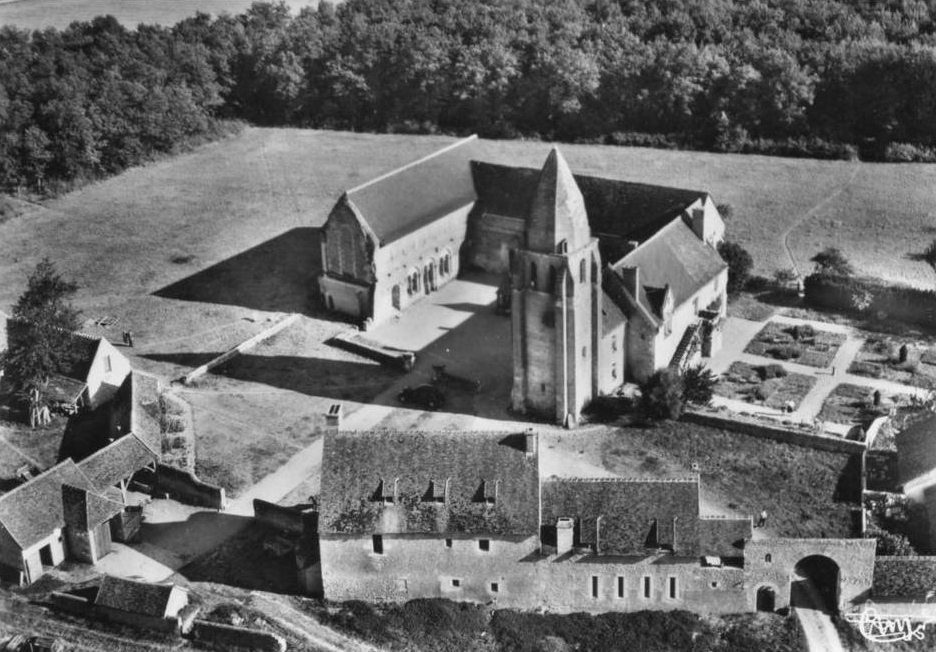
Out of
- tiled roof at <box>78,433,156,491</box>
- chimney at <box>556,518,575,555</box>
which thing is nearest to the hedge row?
chimney at <box>556,518,575,555</box>

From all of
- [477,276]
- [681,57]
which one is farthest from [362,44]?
[477,276]

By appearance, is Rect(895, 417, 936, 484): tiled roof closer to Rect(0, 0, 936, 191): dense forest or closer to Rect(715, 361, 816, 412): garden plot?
Rect(715, 361, 816, 412): garden plot

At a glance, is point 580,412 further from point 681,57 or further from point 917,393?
point 681,57

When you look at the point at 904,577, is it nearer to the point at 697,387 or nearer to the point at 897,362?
the point at 697,387

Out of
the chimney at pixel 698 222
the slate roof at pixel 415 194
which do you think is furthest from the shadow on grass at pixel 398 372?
the chimney at pixel 698 222

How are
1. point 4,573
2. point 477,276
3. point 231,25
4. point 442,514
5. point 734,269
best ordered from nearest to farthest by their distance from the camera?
Answer: point 442,514 < point 4,573 < point 734,269 < point 477,276 < point 231,25

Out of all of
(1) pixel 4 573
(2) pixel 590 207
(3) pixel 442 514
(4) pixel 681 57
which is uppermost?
(4) pixel 681 57

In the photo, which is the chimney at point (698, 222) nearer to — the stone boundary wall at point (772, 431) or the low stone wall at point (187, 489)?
the stone boundary wall at point (772, 431)
